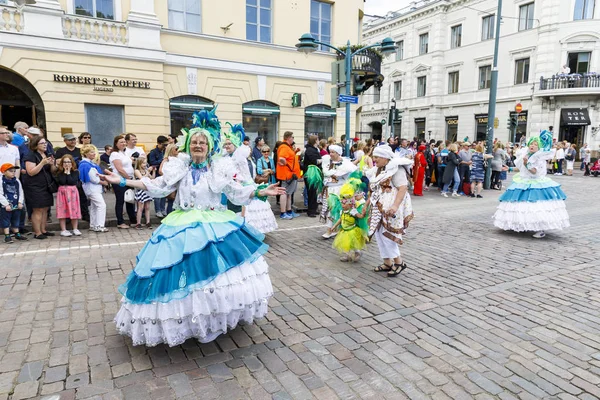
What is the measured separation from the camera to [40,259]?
20.8 ft

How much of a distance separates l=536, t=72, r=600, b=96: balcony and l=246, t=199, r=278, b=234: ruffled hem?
30.1 metres

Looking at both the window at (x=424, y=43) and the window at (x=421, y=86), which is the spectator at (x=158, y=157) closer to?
the window at (x=421, y=86)

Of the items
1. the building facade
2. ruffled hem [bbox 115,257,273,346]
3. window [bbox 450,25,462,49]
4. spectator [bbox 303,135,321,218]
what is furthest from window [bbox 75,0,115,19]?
window [bbox 450,25,462,49]

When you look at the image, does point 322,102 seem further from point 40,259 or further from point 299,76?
point 40,259

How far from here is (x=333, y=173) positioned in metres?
7.96

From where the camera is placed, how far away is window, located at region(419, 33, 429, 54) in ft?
131

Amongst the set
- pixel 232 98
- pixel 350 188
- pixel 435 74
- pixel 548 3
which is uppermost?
pixel 548 3

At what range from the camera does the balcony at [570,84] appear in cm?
2844

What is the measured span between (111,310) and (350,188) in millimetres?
3818

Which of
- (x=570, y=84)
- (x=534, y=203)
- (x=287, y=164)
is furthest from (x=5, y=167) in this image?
(x=570, y=84)

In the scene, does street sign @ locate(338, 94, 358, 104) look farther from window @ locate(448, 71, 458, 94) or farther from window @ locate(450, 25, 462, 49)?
window @ locate(450, 25, 462, 49)

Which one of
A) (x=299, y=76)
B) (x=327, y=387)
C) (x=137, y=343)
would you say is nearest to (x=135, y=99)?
(x=299, y=76)

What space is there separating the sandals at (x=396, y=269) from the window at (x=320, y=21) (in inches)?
572

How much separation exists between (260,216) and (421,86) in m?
38.0
